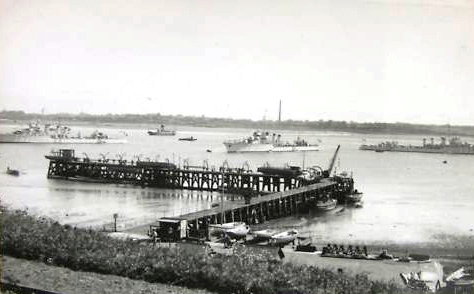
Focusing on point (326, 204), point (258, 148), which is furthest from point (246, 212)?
point (258, 148)

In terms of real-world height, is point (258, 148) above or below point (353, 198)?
above

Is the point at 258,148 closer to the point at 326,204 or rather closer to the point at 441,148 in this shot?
the point at 441,148

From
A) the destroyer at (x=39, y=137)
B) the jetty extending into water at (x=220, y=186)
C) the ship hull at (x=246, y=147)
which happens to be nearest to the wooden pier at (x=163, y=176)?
the jetty extending into water at (x=220, y=186)

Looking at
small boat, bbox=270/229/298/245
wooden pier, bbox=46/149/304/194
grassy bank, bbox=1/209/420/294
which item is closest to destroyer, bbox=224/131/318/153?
wooden pier, bbox=46/149/304/194

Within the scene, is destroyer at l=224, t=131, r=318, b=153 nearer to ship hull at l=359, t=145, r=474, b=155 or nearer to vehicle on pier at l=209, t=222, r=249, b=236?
ship hull at l=359, t=145, r=474, b=155

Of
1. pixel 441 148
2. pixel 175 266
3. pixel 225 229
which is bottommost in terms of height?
pixel 225 229

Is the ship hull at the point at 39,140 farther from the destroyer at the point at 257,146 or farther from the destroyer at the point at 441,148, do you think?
the destroyer at the point at 441,148

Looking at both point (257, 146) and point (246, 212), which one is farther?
point (257, 146)
